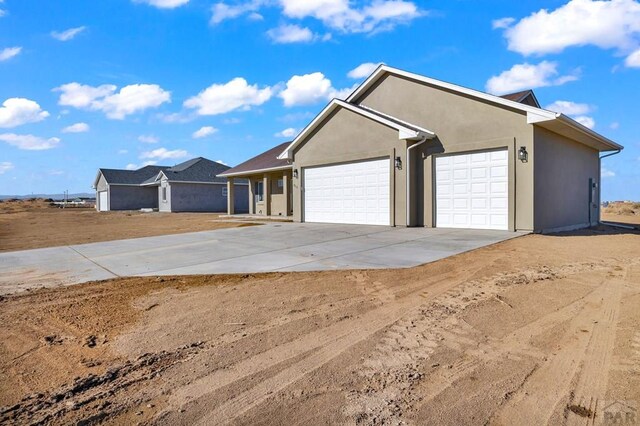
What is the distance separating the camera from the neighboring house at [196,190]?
Result: 3781 centimetres

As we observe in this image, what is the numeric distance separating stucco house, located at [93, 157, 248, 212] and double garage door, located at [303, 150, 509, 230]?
2217 cm

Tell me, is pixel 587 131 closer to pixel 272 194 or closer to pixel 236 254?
pixel 236 254

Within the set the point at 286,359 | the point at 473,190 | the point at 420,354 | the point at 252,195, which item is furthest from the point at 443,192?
the point at 252,195

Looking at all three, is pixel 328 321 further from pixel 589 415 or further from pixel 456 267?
pixel 456 267

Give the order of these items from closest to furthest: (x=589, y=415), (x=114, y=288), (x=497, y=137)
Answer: (x=589, y=415)
(x=114, y=288)
(x=497, y=137)

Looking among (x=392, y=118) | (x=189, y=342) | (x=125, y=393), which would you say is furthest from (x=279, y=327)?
(x=392, y=118)

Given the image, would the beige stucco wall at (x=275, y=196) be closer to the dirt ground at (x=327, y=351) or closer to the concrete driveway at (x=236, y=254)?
the concrete driveway at (x=236, y=254)

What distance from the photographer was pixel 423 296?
18.5 ft

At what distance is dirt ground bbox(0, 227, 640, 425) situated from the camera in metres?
2.88

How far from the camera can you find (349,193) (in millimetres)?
16812

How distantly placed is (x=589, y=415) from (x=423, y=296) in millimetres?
2936

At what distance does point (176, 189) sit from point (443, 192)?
2951 cm

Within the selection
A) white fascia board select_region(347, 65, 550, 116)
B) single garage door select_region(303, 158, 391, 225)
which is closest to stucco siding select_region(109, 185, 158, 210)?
single garage door select_region(303, 158, 391, 225)

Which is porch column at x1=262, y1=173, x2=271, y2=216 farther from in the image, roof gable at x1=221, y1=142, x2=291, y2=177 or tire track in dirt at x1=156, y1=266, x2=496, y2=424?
tire track in dirt at x1=156, y1=266, x2=496, y2=424
